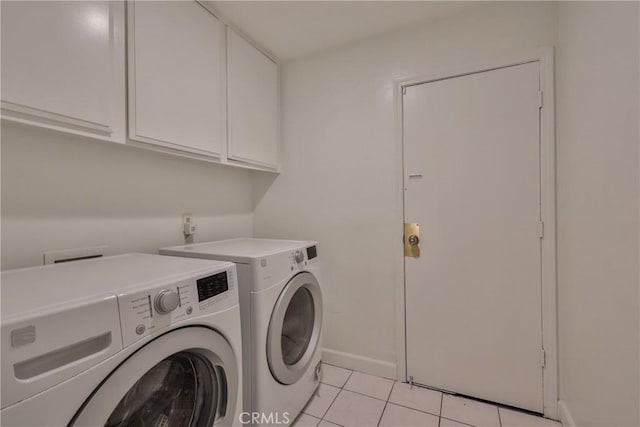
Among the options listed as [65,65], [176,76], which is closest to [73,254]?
[65,65]

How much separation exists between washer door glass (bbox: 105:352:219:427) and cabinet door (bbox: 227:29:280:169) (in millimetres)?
1111

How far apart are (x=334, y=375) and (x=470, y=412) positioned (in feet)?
2.58

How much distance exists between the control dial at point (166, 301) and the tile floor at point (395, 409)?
1084 millimetres

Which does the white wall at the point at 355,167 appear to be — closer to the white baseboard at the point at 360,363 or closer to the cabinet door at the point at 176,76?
the white baseboard at the point at 360,363

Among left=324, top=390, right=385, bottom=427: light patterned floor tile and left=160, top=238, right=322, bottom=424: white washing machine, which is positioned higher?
left=160, top=238, right=322, bottom=424: white washing machine

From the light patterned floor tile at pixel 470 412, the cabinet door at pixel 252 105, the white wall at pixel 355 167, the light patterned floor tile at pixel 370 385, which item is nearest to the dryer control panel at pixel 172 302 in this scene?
the cabinet door at pixel 252 105

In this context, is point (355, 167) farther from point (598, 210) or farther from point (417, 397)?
point (417, 397)

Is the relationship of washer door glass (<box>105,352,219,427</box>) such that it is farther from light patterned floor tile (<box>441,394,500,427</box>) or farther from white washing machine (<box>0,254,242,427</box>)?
light patterned floor tile (<box>441,394,500,427</box>)

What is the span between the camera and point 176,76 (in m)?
1.30

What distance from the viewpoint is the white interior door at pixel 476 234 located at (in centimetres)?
145

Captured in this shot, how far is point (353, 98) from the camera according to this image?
1.86m

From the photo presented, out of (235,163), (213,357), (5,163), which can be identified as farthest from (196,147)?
(213,357)

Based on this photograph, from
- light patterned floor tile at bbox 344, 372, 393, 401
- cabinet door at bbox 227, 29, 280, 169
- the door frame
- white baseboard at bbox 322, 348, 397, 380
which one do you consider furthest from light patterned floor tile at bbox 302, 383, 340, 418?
cabinet door at bbox 227, 29, 280, 169

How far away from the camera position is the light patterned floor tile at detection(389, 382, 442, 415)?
4.97 feet
